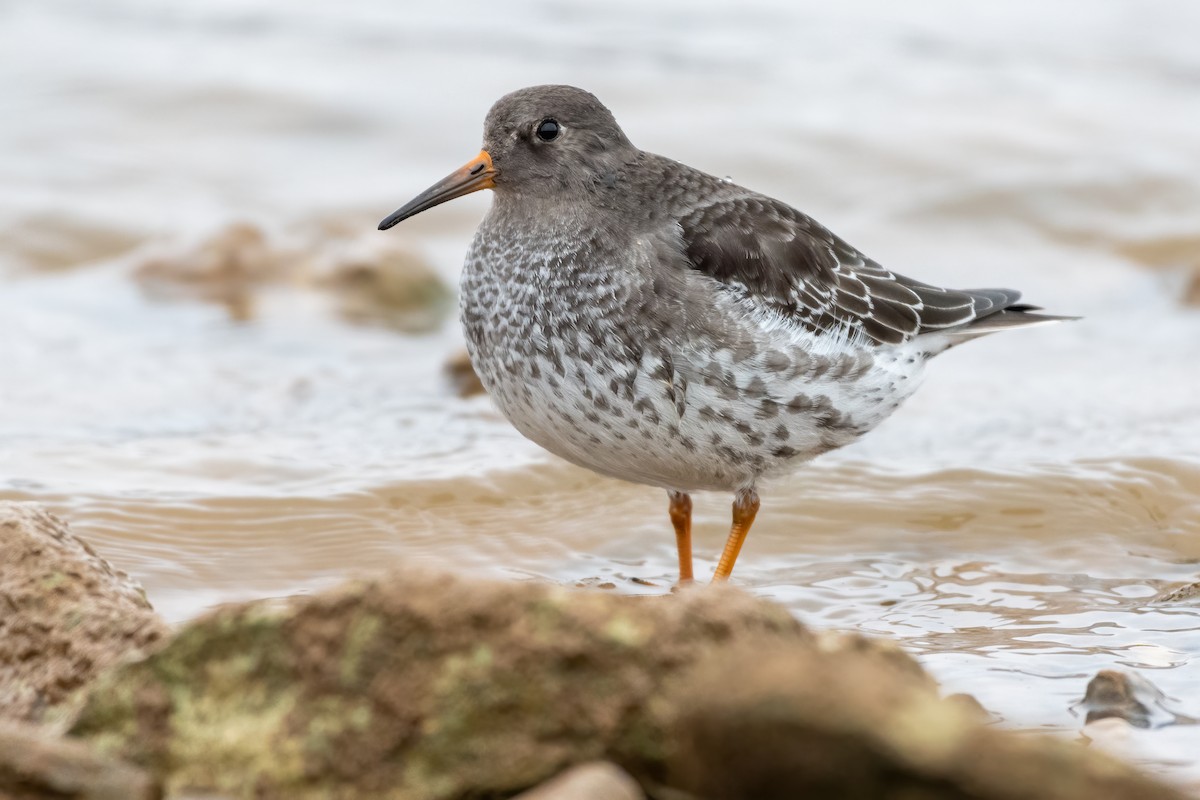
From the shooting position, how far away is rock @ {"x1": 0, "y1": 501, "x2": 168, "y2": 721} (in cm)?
448

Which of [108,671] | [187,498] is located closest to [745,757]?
[108,671]

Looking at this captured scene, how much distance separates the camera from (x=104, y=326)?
10.9m

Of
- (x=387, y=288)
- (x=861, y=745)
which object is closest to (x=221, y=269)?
(x=387, y=288)

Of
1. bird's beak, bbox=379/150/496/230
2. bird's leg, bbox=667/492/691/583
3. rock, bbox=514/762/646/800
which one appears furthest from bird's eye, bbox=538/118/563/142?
rock, bbox=514/762/646/800

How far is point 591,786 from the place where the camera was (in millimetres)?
3379

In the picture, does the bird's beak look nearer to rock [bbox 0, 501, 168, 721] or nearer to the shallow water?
the shallow water

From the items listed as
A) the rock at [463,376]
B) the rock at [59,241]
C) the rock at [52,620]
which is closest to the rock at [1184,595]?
the rock at [52,620]

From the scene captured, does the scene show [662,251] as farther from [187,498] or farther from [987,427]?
[987,427]

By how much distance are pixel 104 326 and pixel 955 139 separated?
28.5ft

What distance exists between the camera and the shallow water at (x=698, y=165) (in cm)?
718

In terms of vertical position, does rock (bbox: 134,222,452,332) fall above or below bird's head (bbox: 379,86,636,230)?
below

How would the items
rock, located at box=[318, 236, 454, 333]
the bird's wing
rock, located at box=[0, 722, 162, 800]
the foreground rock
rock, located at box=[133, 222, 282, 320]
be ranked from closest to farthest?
1. the foreground rock
2. rock, located at box=[0, 722, 162, 800]
3. the bird's wing
4. rock, located at box=[318, 236, 454, 333]
5. rock, located at box=[133, 222, 282, 320]

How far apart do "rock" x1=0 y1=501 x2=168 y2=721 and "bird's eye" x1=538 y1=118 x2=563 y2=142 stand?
2.97 m

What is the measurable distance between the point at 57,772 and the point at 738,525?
152 inches
